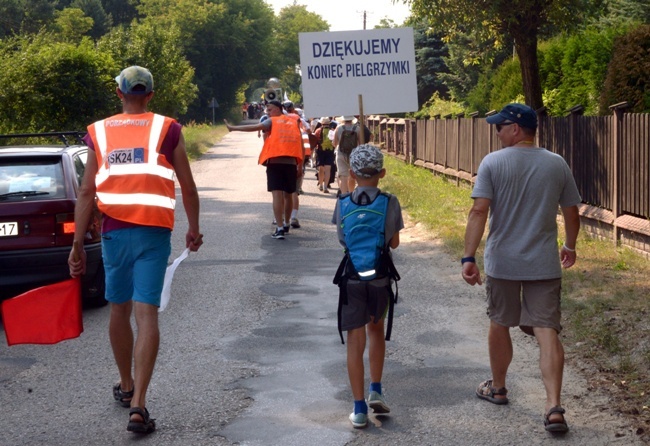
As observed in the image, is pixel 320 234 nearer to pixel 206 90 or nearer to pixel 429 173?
pixel 429 173

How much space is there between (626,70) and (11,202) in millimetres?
8446

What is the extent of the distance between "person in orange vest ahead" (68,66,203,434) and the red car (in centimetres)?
292

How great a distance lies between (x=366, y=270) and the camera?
5.80 metres

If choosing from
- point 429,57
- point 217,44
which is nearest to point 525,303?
point 429,57

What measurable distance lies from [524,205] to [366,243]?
896 millimetres

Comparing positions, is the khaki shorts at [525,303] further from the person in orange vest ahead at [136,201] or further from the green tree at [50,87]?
the green tree at [50,87]

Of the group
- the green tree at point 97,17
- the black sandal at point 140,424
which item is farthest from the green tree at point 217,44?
the black sandal at point 140,424

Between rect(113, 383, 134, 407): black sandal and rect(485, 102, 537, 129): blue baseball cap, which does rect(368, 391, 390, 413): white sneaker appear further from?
rect(485, 102, 537, 129): blue baseball cap

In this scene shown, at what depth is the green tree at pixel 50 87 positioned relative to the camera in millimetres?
21844

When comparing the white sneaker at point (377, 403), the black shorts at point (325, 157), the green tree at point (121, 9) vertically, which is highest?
the green tree at point (121, 9)

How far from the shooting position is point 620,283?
9617 millimetres

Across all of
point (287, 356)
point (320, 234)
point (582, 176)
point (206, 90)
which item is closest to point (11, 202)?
point (287, 356)

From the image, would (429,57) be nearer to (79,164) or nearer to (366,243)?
(79,164)

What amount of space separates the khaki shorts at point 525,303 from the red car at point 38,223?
13.6ft
